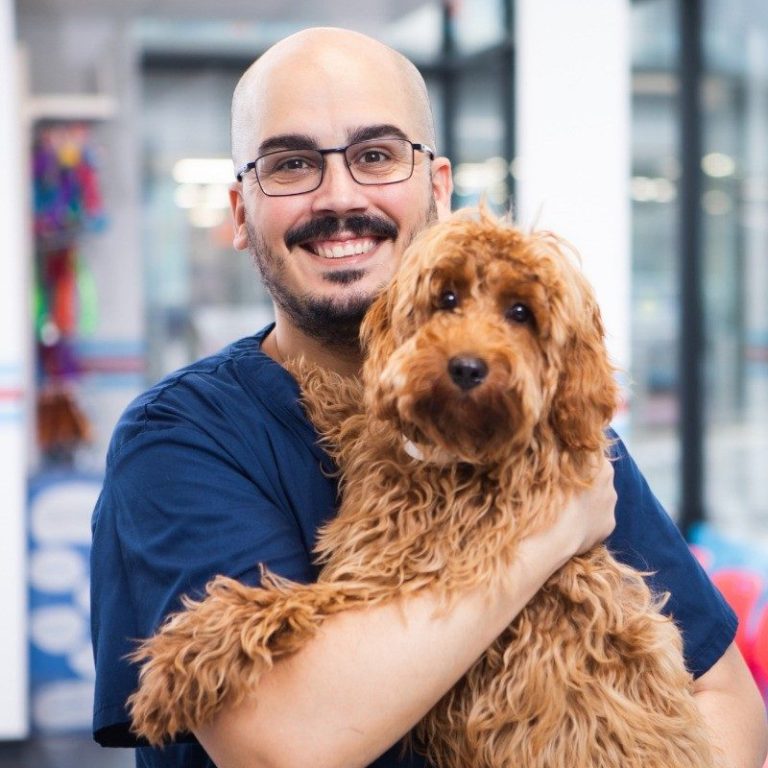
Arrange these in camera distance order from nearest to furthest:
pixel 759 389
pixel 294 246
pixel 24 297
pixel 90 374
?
pixel 294 246 < pixel 24 297 < pixel 759 389 < pixel 90 374

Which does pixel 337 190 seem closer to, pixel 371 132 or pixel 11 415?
pixel 371 132

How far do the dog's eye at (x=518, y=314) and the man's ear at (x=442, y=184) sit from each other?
391 millimetres

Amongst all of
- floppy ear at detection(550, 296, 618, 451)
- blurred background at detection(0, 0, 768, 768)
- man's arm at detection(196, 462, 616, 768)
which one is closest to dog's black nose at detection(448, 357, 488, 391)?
floppy ear at detection(550, 296, 618, 451)

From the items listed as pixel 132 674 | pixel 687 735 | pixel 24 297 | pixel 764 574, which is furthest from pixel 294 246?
pixel 764 574

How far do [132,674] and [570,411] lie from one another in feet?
1.97

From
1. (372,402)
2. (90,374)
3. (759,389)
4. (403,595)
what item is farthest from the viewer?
(90,374)

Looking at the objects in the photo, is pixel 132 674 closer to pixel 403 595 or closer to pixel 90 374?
pixel 403 595

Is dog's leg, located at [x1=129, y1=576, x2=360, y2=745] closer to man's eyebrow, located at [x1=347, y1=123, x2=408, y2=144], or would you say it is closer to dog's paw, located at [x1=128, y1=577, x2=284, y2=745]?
dog's paw, located at [x1=128, y1=577, x2=284, y2=745]

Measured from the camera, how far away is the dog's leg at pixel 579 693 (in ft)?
4.15

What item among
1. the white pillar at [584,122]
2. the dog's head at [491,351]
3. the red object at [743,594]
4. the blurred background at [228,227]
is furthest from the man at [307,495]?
the white pillar at [584,122]

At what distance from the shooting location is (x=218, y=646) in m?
1.17

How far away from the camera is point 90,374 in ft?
17.7

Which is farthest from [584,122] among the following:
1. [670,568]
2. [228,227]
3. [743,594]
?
[670,568]

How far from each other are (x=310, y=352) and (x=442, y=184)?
364mm
